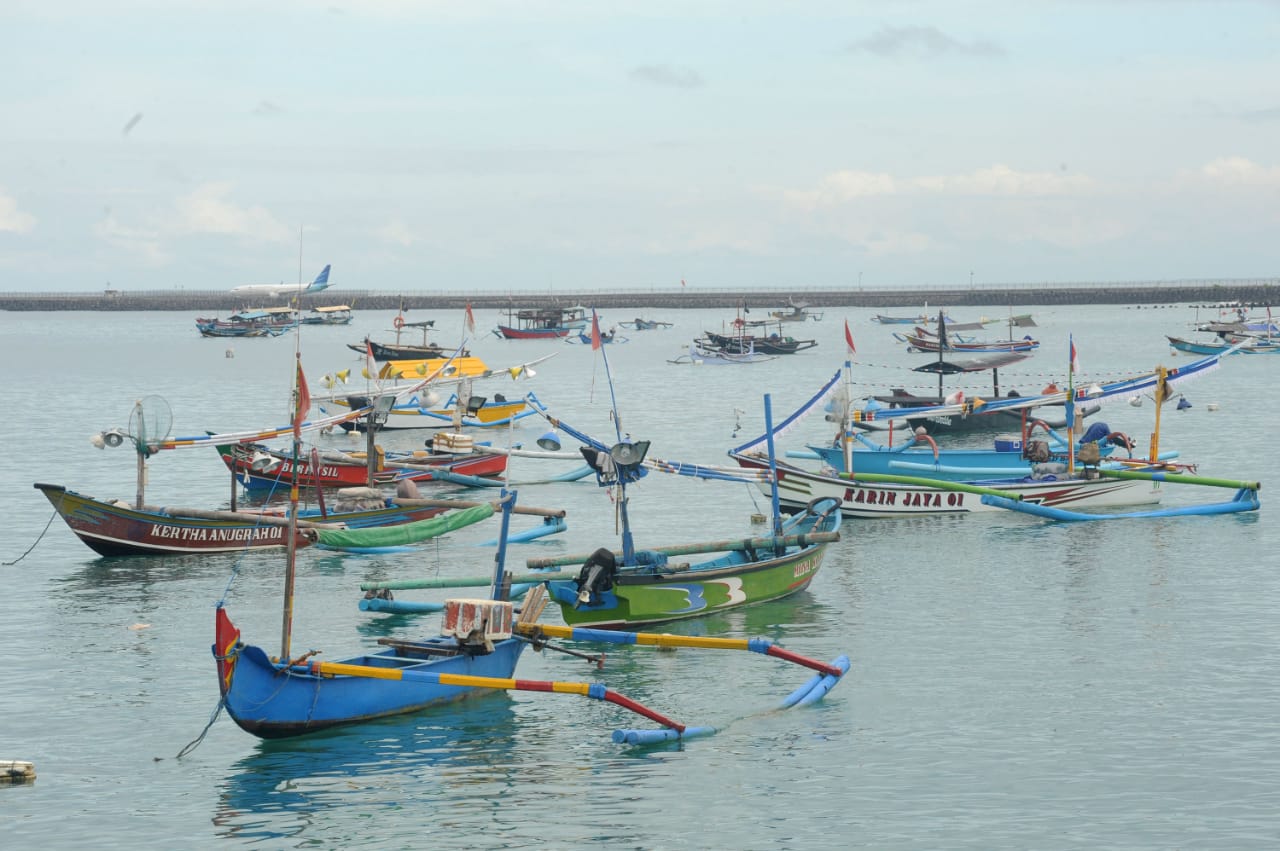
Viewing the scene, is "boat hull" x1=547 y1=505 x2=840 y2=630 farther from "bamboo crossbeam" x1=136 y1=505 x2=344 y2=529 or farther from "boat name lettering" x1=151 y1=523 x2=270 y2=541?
"boat name lettering" x1=151 y1=523 x2=270 y2=541

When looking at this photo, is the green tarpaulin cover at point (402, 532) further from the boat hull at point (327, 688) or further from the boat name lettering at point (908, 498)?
the boat name lettering at point (908, 498)

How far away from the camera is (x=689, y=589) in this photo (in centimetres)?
2561

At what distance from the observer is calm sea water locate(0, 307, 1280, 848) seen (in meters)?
16.8

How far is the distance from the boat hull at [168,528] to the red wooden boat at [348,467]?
6.79 metres

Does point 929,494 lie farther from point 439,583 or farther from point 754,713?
point 754,713

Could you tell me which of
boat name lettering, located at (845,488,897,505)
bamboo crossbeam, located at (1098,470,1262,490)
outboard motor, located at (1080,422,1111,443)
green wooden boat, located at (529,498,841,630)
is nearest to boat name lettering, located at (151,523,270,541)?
green wooden boat, located at (529,498,841,630)

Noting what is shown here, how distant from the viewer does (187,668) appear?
2328 cm

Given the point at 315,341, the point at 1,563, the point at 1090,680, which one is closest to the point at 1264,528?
the point at 1090,680

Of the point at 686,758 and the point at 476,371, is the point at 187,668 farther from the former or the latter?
the point at 476,371

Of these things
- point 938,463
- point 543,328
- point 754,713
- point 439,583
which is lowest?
point 754,713

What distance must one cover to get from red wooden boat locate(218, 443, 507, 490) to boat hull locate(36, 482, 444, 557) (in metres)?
6.79

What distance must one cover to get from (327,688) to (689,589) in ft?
27.2

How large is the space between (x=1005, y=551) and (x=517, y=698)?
51.0 feet

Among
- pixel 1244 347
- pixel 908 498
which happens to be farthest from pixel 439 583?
pixel 1244 347
